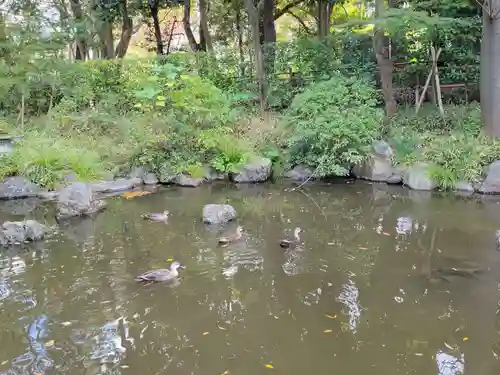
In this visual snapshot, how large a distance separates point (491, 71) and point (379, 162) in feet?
8.61

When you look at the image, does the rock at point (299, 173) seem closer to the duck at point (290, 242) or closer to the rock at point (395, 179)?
the rock at point (395, 179)

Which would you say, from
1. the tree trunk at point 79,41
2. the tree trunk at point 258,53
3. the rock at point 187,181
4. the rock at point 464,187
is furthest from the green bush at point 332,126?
the tree trunk at point 79,41

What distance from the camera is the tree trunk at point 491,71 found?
942 cm

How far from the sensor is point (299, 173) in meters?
10.4

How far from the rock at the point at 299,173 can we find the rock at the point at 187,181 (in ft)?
5.87

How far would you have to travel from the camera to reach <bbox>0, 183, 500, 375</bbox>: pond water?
4.00 m

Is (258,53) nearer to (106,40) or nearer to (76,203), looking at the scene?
(106,40)

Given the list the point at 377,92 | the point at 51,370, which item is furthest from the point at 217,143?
the point at 51,370

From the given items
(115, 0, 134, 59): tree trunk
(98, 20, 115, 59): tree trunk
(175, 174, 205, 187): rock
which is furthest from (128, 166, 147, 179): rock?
(115, 0, 134, 59): tree trunk

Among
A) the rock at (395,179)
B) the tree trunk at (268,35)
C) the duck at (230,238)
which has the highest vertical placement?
the tree trunk at (268,35)

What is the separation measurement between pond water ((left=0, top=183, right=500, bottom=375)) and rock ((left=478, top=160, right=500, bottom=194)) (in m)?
0.82

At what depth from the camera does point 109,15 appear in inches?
671

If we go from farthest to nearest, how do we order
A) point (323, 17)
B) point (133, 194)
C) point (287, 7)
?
point (287, 7)
point (323, 17)
point (133, 194)

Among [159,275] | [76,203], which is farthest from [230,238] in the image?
[76,203]
